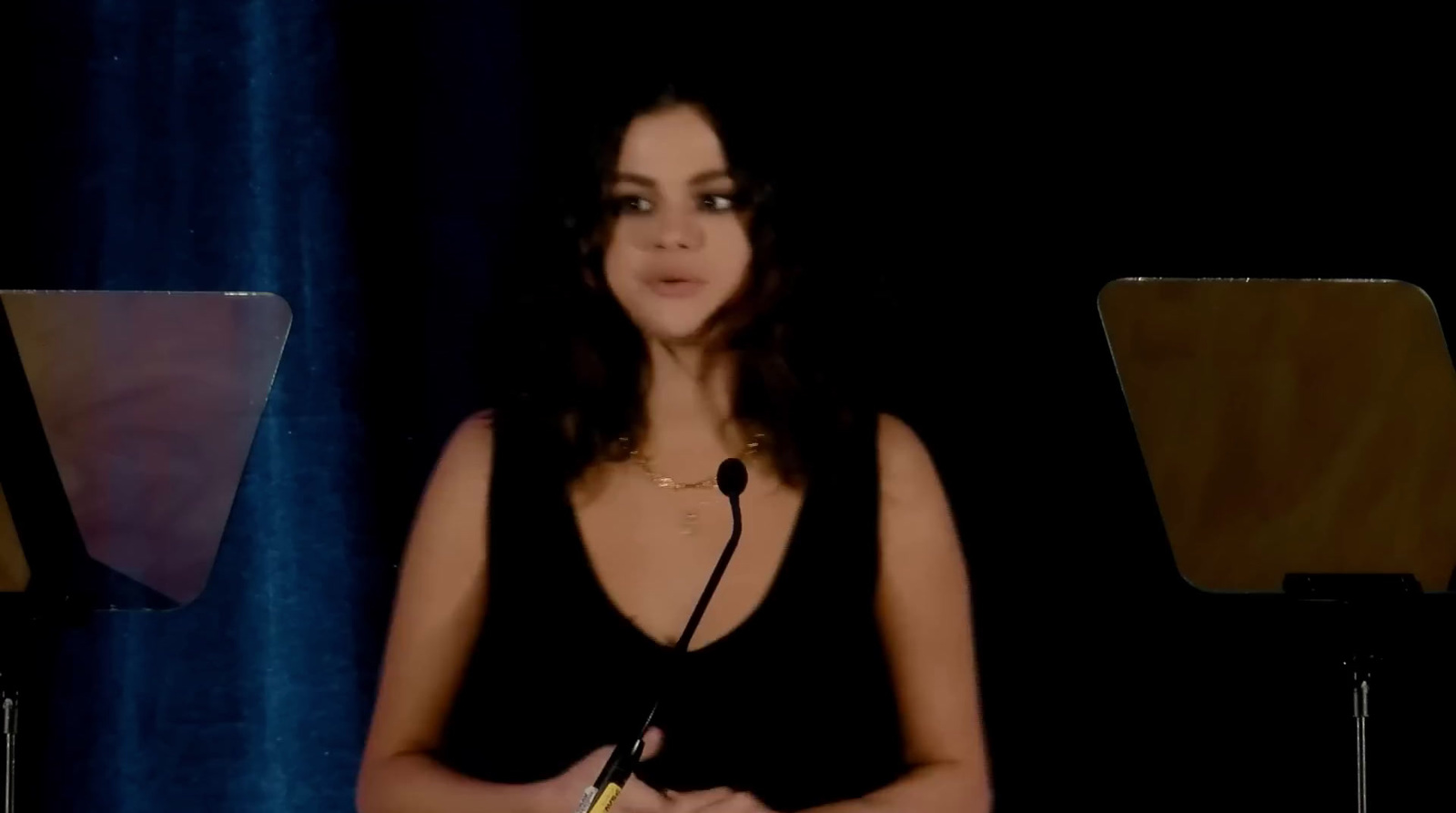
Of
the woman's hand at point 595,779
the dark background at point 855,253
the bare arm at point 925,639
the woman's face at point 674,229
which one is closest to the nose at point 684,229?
the woman's face at point 674,229

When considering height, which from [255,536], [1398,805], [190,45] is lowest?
[1398,805]

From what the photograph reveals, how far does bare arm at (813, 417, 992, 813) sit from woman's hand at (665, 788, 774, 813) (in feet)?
0.28

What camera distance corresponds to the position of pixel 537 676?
2330mm

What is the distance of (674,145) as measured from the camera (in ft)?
7.80

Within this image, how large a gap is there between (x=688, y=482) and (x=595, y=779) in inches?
16.7

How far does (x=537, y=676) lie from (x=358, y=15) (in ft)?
3.21

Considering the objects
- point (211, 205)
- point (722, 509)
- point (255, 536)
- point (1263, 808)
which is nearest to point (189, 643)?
point (255, 536)


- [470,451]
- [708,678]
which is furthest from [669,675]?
[470,451]

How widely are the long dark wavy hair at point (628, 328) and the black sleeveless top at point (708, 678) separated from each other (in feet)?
0.34

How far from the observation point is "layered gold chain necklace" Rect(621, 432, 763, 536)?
Result: 2.34 meters

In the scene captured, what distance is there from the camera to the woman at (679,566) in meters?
2.30

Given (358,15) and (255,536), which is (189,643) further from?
(358,15)

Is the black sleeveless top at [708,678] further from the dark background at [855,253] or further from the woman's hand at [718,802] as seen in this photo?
the dark background at [855,253]

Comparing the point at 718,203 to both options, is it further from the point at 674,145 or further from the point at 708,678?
the point at 708,678
